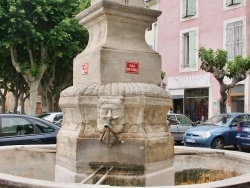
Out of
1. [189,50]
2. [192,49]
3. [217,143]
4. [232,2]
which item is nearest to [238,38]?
[232,2]

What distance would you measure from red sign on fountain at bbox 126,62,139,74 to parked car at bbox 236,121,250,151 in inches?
392

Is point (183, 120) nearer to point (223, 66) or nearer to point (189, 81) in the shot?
point (223, 66)

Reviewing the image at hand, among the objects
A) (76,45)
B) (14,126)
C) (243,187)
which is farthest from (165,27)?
(243,187)

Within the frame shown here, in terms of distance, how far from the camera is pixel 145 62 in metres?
4.98

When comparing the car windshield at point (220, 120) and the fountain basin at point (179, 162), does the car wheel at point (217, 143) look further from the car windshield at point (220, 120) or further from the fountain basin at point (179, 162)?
the fountain basin at point (179, 162)

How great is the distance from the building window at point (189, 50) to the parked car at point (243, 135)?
1041 centimetres

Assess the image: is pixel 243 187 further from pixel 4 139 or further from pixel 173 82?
pixel 173 82

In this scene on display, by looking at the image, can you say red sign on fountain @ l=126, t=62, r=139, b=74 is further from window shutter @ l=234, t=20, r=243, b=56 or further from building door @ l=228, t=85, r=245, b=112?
window shutter @ l=234, t=20, r=243, b=56

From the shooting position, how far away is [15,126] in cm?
873

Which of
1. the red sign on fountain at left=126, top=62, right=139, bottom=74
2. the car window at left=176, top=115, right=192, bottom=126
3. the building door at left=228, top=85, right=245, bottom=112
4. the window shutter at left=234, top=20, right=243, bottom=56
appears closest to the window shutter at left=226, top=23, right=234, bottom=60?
the window shutter at left=234, top=20, right=243, bottom=56

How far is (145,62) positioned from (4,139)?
177 inches

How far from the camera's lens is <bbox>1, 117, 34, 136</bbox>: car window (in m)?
8.58

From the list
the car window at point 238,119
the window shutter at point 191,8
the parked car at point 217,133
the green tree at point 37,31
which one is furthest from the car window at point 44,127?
the window shutter at point 191,8

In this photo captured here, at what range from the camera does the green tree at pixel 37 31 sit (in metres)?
19.0
